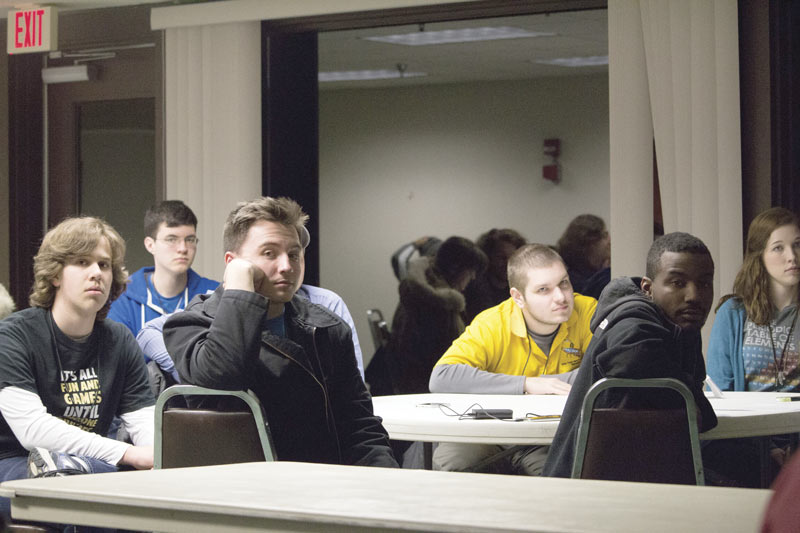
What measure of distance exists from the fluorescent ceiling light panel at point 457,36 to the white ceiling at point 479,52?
123 millimetres

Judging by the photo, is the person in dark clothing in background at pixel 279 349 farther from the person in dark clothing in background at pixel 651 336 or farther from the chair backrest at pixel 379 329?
the chair backrest at pixel 379 329

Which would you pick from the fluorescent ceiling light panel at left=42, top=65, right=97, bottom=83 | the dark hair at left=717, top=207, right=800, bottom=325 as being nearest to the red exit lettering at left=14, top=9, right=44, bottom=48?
the fluorescent ceiling light panel at left=42, top=65, right=97, bottom=83

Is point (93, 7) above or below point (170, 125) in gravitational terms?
above

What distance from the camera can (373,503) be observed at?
1513mm

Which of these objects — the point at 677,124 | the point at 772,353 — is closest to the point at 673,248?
the point at 772,353

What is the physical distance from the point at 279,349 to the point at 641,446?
926 mm

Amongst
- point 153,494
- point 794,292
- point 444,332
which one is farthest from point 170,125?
point 153,494

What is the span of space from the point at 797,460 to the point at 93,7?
6105 mm

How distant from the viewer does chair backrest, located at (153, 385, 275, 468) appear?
2422 millimetres

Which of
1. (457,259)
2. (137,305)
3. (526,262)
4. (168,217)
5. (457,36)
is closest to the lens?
(526,262)

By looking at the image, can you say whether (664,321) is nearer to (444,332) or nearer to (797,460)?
(797,460)

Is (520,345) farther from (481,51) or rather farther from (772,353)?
(481,51)

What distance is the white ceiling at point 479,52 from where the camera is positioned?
8305 millimetres

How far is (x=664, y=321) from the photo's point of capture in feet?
9.35
